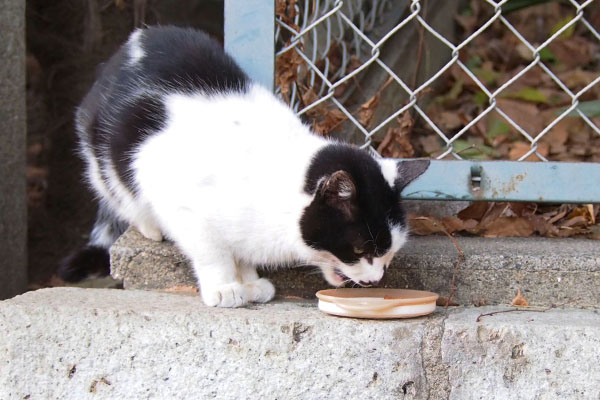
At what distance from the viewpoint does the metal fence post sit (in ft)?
6.60

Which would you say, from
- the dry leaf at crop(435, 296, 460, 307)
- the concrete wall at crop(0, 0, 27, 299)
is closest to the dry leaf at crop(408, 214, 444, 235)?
the dry leaf at crop(435, 296, 460, 307)

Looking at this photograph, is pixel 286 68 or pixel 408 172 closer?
pixel 408 172

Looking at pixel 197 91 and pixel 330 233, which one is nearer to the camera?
pixel 330 233

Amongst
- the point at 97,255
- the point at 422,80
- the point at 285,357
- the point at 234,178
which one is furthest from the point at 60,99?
the point at 285,357

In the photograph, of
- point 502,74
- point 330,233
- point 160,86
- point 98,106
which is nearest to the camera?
point 330,233

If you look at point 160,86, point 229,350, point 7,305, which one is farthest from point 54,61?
point 229,350

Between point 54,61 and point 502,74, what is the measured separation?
243cm

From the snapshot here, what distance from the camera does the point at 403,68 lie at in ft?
11.1

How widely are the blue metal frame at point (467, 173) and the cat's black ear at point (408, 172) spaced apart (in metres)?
0.15

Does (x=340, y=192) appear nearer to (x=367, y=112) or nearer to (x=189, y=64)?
(x=189, y=64)

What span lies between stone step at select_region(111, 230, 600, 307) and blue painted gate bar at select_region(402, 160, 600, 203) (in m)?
0.14

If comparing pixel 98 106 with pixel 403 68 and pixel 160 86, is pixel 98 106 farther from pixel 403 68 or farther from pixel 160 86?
pixel 403 68

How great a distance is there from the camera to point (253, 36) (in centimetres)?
204

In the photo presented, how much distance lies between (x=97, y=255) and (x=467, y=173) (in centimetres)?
120
